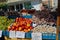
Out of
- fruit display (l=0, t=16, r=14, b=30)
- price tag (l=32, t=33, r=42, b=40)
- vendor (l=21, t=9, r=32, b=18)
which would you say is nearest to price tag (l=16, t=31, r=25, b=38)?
price tag (l=32, t=33, r=42, b=40)

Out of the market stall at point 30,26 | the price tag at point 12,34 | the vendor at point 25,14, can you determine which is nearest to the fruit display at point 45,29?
the market stall at point 30,26

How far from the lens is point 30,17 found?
473cm

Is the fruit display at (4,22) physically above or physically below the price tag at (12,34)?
above

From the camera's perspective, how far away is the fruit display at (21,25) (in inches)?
168

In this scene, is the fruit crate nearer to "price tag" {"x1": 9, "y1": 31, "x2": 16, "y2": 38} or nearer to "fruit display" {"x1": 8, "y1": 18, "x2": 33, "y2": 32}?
"fruit display" {"x1": 8, "y1": 18, "x2": 33, "y2": 32}

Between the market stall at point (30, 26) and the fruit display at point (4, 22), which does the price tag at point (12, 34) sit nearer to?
the market stall at point (30, 26)

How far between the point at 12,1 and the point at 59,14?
1.42 m

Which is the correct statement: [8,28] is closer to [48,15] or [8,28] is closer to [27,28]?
[27,28]

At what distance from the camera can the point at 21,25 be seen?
4.36 m

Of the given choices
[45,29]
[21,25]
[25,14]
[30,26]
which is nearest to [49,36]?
[45,29]

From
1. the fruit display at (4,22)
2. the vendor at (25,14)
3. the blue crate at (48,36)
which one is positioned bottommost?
the blue crate at (48,36)

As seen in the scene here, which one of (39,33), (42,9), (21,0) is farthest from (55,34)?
(21,0)

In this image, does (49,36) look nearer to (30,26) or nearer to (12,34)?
(30,26)

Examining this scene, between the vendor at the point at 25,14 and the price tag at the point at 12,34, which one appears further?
the vendor at the point at 25,14
